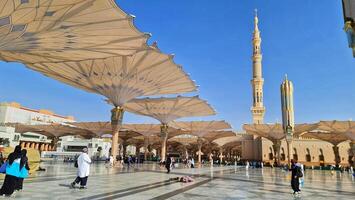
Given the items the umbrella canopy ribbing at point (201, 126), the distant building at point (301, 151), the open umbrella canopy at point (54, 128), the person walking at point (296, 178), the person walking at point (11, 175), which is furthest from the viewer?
the distant building at point (301, 151)

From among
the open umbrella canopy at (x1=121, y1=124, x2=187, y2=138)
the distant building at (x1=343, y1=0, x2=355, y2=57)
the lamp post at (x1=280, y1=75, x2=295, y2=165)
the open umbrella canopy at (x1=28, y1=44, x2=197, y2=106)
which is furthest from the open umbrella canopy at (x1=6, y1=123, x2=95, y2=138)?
the distant building at (x1=343, y1=0, x2=355, y2=57)

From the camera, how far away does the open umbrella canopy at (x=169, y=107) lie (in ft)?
105

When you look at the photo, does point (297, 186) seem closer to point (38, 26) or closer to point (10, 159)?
point (10, 159)

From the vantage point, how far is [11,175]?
7.08 metres

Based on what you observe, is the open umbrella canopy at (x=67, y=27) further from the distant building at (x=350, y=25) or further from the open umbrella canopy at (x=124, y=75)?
the distant building at (x=350, y=25)

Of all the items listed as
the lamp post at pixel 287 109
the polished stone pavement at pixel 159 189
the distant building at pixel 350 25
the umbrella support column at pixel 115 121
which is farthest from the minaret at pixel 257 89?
the distant building at pixel 350 25

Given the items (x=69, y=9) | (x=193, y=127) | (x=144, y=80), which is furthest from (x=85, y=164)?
(x=193, y=127)

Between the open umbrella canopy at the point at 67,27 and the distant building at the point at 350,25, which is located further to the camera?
the open umbrella canopy at the point at 67,27

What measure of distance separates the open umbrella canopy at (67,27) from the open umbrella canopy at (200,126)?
3119 cm

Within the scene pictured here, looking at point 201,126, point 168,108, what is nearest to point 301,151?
point 201,126

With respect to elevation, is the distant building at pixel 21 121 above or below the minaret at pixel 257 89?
Answer: below

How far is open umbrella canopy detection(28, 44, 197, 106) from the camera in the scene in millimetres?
19953

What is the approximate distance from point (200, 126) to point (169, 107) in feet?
45.7

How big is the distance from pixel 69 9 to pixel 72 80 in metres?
13.2
